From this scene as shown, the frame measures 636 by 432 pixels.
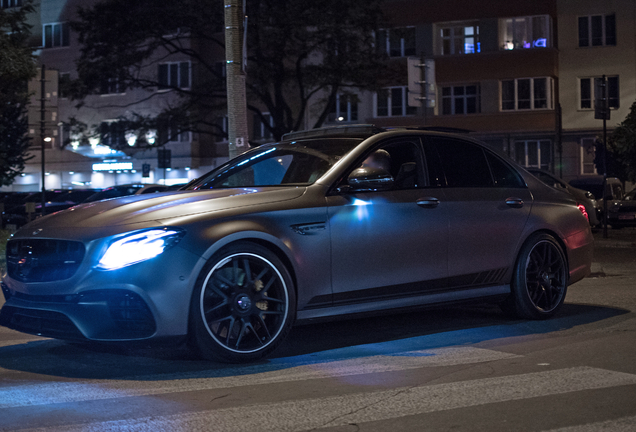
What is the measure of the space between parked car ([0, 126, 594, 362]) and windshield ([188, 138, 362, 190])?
1cm

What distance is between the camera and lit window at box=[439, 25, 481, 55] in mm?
41656

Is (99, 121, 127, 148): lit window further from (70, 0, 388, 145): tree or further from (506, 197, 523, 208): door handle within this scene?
(506, 197, 523, 208): door handle

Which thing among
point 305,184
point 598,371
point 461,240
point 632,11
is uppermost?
point 632,11

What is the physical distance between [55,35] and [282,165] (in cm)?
4914

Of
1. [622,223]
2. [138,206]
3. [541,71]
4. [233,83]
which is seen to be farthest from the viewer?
[541,71]

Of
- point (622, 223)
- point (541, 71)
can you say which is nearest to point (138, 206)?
point (622, 223)

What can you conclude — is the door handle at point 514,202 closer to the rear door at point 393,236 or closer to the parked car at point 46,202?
the rear door at point 393,236

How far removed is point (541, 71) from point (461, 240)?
35468mm

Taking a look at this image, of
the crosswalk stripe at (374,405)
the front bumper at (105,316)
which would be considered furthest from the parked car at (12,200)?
the crosswalk stripe at (374,405)

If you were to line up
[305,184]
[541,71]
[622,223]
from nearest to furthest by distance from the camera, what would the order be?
1. [305,184]
2. [622,223]
3. [541,71]

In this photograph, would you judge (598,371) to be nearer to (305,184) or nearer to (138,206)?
(305,184)

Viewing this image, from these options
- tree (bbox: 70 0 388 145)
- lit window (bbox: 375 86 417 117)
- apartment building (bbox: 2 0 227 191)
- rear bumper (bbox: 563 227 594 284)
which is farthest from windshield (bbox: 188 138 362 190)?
apartment building (bbox: 2 0 227 191)

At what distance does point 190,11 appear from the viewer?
101ft

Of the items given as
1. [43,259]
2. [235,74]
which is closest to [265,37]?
[235,74]
